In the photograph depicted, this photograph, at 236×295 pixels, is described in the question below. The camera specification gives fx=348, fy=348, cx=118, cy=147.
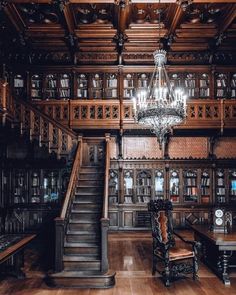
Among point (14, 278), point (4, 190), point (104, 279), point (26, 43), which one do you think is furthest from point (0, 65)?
point (104, 279)

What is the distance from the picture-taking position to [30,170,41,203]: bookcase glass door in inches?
434

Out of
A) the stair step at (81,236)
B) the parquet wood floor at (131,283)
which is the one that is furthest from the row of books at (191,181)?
the stair step at (81,236)

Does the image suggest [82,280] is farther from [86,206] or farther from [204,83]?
[204,83]

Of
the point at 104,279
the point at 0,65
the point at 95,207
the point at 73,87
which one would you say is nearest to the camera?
the point at 104,279

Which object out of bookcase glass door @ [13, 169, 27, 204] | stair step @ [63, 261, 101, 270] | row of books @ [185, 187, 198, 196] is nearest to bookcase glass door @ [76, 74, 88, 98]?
bookcase glass door @ [13, 169, 27, 204]

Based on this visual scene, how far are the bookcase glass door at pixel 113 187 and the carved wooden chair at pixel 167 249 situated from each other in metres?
4.80

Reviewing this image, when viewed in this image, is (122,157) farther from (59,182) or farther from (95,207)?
(95,207)

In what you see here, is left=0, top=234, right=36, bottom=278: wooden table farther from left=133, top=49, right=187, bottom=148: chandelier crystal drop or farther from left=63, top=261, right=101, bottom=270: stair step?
left=133, top=49, right=187, bottom=148: chandelier crystal drop

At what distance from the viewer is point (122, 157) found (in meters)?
11.2

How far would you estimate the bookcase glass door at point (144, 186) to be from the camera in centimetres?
1116

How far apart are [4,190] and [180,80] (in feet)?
21.3

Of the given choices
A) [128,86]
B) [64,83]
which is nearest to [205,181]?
[128,86]

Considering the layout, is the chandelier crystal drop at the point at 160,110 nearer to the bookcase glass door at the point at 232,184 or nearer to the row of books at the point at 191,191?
the row of books at the point at 191,191

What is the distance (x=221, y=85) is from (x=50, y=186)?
6379mm
